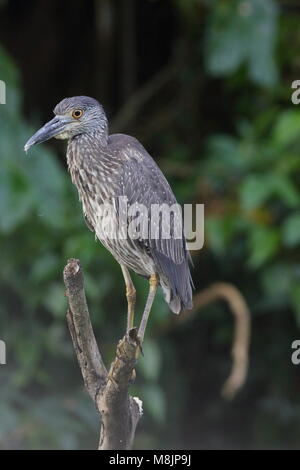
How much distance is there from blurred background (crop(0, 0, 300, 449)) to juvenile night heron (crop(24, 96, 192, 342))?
164cm

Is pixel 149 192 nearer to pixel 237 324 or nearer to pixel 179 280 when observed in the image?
pixel 179 280

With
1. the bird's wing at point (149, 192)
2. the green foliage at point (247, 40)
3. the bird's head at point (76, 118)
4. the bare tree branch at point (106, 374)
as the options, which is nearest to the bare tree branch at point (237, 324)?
the green foliage at point (247, 40)

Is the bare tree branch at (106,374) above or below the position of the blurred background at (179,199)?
below

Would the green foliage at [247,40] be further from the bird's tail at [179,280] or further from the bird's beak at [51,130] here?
the bird's beak at [51,130]

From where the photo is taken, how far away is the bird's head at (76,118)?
3.03 meters

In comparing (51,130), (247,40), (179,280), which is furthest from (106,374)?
(247,40)

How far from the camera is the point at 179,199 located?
5473mm

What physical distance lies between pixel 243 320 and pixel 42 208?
45.7 inches

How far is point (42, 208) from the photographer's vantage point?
4.87 m

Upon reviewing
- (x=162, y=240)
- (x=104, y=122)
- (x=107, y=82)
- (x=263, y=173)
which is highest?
(x=107, y=82)

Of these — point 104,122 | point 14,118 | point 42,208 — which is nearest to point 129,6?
point 14,118

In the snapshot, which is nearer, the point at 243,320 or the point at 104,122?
the point at 104,122

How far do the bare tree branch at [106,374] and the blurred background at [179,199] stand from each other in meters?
1.92

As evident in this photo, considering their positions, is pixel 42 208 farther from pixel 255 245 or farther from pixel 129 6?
pixel 129 6
